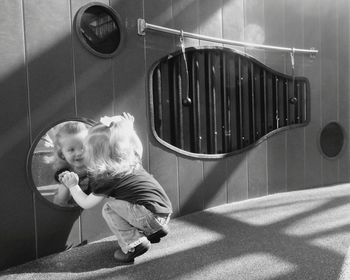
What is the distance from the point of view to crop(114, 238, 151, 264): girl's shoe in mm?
1523

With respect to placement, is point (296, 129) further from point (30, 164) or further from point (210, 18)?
point (30, 164)

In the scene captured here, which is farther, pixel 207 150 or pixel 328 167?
pixel 328 167

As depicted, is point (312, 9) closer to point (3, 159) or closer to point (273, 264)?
point (273, 264)

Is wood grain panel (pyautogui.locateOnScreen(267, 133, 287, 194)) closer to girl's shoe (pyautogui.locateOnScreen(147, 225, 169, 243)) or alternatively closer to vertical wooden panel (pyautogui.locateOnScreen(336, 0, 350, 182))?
vertical wooden panel (pyautogui.locateOnScreen(336, 0, 350, 182))

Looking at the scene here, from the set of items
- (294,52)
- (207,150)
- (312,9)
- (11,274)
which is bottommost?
(11,274)

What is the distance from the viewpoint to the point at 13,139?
4.86ft

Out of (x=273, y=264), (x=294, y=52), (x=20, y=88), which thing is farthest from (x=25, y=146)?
(x=294, y=52)

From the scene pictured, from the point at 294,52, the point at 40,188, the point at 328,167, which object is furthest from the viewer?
the point at 328,167

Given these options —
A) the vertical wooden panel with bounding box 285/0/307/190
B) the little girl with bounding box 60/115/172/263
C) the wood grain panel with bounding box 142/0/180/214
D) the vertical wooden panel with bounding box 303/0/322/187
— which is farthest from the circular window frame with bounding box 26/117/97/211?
the vertical wooden panel with bounding box 303/0/322/187

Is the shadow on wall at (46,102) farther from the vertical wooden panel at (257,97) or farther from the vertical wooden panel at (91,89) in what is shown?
the vertical wooden panel at (257,97)

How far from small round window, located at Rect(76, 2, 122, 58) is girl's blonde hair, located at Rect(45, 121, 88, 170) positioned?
321 millimetres

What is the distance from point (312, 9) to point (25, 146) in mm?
2063

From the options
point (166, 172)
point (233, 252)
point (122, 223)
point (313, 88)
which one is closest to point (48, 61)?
point (122, 223)

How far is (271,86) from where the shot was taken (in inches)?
98.8
